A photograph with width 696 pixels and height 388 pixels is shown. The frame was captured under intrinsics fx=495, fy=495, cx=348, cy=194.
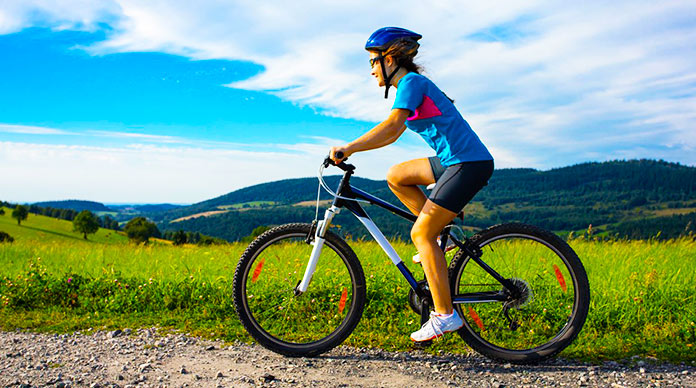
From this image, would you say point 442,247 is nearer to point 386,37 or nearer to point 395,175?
point 395,175

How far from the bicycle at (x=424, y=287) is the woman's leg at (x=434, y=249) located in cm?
21

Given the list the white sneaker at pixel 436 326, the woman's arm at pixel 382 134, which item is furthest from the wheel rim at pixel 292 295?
the woman's arm at pixel 382 134

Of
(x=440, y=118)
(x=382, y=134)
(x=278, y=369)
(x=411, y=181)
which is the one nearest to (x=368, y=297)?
(x=278, y=369)

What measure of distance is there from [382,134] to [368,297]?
260cm

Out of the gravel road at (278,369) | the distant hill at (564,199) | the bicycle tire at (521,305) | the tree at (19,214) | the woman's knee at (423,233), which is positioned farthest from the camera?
the distant hill at (564,199)

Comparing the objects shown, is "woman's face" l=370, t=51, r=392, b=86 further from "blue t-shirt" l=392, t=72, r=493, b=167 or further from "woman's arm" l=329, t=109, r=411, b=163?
"woman's arm" l=329, t=109, r=411, b=163

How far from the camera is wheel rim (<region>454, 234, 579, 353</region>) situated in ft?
15.4

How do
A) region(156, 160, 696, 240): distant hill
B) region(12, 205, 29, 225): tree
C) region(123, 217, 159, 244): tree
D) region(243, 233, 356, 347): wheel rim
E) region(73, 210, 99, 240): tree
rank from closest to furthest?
→ 1. region(243, 233, 356, 347): wheel rim
2. region(123, 217, 159, 244): tree
3. region(73, 210, 99, 240): tree
4. region(12, 205, 29, 225): tree
5. region(156, 160, 696, 240): distant hill

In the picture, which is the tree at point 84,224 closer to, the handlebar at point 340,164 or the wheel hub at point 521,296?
the handlebar at point 340,164

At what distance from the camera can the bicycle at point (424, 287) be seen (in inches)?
182

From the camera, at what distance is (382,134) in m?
4.19

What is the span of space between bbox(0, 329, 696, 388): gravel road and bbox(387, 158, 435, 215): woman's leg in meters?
1.44

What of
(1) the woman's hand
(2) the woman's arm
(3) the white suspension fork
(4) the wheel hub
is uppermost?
(2) the woman's arm

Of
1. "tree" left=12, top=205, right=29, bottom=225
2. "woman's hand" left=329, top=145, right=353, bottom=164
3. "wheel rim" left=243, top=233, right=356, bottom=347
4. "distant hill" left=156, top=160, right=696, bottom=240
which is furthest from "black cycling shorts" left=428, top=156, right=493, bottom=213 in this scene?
"distant hill" left=156, top=160, right=696, bottom=240
